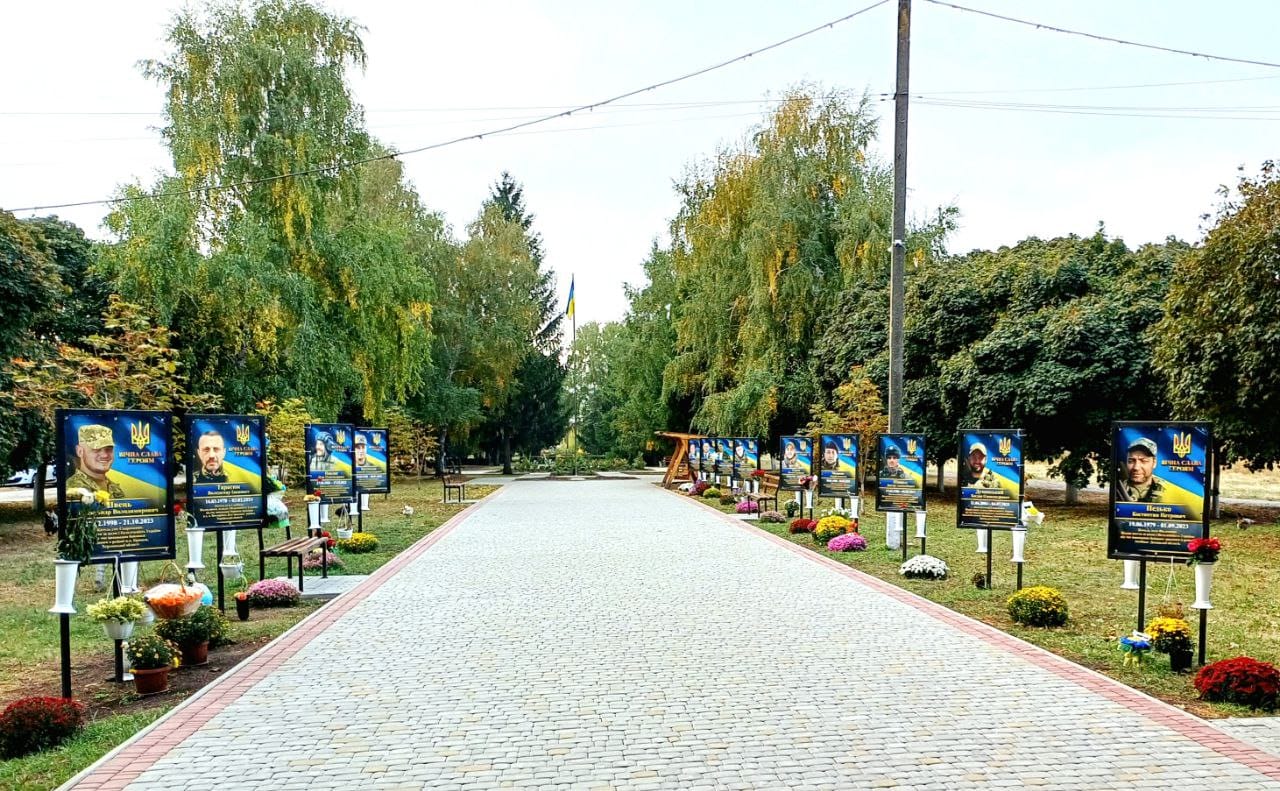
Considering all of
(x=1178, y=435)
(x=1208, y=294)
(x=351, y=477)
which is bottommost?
(x=351, y=477)

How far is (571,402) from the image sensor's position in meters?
89.9

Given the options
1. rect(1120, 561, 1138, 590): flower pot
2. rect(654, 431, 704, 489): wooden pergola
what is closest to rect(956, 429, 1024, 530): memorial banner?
rect(1120, 561, 1138, 590): flower pot

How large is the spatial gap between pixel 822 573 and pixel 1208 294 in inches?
418

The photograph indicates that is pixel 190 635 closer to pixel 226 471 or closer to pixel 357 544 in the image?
pixel 226 471

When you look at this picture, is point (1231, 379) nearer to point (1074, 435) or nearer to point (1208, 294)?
point (1208, 294)

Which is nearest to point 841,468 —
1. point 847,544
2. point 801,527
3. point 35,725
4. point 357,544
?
point 801,527

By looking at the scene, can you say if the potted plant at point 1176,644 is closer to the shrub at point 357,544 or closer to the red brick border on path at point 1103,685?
the red brick border on path at point 1103,685

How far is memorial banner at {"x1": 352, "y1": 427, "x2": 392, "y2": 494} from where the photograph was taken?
1831 cm

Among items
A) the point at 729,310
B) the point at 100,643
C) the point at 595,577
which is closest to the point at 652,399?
the point at 729,310

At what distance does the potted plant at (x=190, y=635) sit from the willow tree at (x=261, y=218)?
1516 cm

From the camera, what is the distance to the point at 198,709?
673cm

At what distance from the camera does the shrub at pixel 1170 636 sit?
25.5 feet

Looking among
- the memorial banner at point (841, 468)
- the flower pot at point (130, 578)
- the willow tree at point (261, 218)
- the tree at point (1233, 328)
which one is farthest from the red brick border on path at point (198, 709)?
the tree at point (1233, 328)

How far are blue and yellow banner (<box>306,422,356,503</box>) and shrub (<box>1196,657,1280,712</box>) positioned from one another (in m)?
12.5
